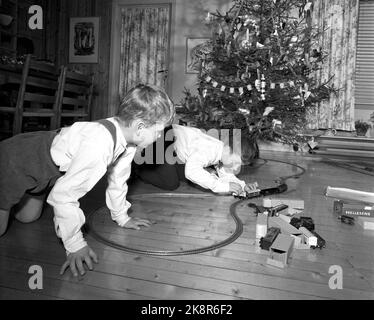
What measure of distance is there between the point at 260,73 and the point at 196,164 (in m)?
1.74

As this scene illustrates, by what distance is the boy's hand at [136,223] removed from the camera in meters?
1.54

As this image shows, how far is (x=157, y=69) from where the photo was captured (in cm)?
533

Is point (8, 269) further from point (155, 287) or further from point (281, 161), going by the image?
point (281, 161)

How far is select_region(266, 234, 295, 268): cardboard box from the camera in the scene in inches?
47.9

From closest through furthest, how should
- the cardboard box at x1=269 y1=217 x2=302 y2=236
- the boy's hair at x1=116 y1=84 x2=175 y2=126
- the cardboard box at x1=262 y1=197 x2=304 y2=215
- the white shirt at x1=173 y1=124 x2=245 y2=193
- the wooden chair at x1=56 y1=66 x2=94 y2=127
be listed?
the boy's hair at x1=116 y1=84 x2=175 y2=126
the cardboard box at x1=269 y1=217 x2=302 y2=236
the cardboard box at x1=262 y1=197 x2=304 y2=215
the white shirt at x1=173 y1=124 x2=245 y2=193
the wooden chair at x1=56 y1=66 x2=94 y2=127

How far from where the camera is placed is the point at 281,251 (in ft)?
4.11

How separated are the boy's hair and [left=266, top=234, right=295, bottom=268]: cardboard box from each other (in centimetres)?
62

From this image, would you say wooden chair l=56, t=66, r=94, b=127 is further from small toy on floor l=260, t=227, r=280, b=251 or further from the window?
the window

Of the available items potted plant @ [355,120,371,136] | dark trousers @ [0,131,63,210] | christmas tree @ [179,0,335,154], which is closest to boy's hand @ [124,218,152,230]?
dark trousers @ [0,131,63,210]

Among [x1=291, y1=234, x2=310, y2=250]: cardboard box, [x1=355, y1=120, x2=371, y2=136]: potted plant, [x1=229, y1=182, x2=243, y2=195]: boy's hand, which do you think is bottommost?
[x1=291, y1=234, x2=310, y2=250]: cardboard box

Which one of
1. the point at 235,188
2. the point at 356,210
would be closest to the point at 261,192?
the point at 235,188
